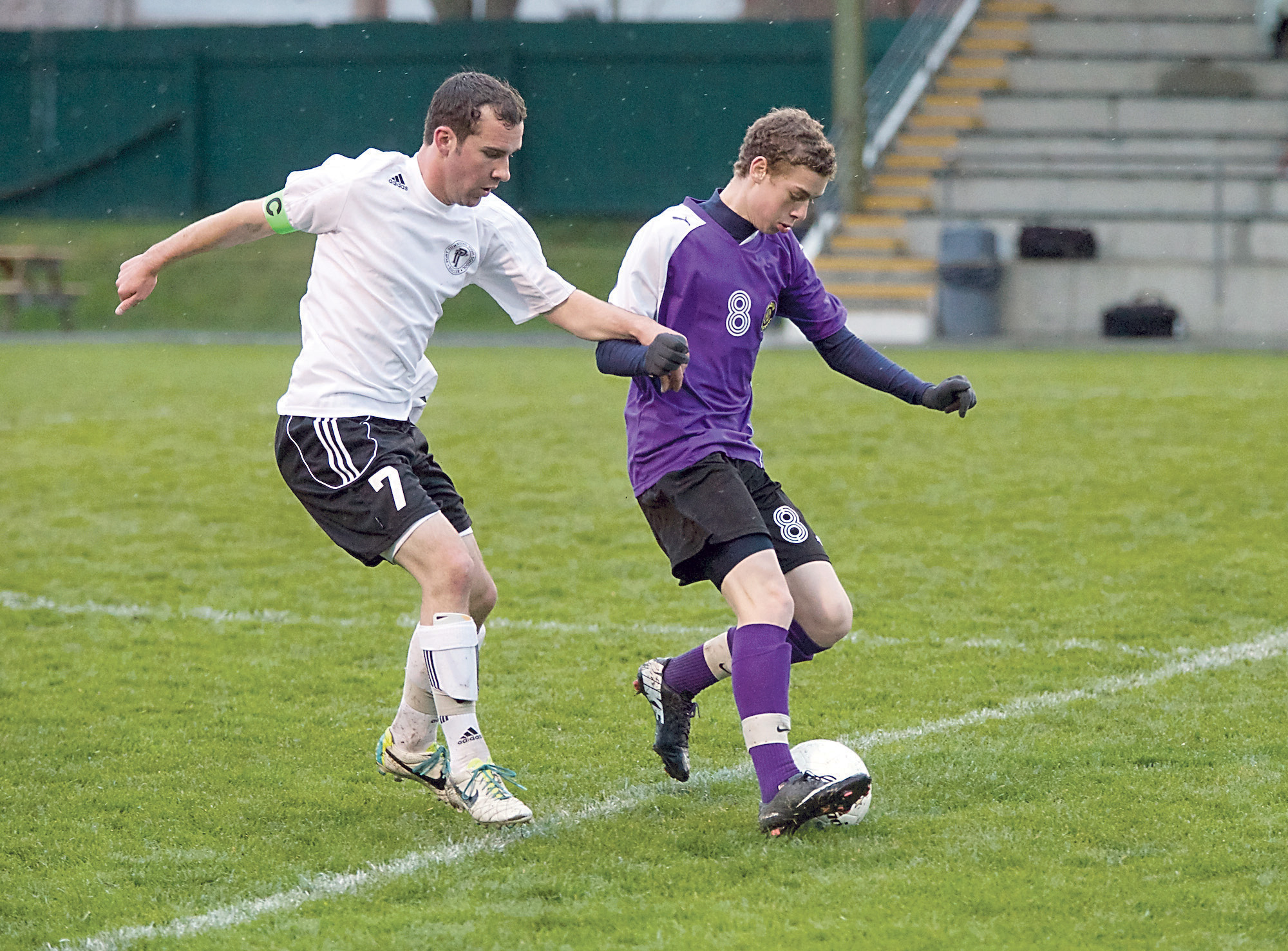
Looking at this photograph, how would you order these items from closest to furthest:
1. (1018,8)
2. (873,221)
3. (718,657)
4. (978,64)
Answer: (718,657)
(873,221)
(978,64)
(1018,8)

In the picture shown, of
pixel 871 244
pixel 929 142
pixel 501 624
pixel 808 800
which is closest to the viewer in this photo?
pixel 808 800

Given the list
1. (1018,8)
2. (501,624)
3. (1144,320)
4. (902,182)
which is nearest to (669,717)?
(501,624)

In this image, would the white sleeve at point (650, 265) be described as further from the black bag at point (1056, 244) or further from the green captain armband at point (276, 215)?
the black bag at point (1056, 244)

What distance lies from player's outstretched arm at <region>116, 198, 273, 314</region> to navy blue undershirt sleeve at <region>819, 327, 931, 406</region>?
1434mm

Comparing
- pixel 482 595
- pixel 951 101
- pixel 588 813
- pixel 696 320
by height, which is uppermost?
pixel 951 101

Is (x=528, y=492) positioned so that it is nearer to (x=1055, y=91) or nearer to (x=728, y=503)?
(x=728, y=503)

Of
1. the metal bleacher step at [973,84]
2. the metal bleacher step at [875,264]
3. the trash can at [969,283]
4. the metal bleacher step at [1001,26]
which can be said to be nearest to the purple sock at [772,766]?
the trash can at [969,283]

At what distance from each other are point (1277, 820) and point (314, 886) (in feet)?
6.93

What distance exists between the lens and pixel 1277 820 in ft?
12.2

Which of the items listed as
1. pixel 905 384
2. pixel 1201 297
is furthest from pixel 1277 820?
pixel 1201 297

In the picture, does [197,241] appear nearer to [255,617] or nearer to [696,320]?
[696,320]

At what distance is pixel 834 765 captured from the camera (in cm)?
369

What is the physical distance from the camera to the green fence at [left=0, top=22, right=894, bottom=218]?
2634 cm

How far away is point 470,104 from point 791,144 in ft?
2.45
